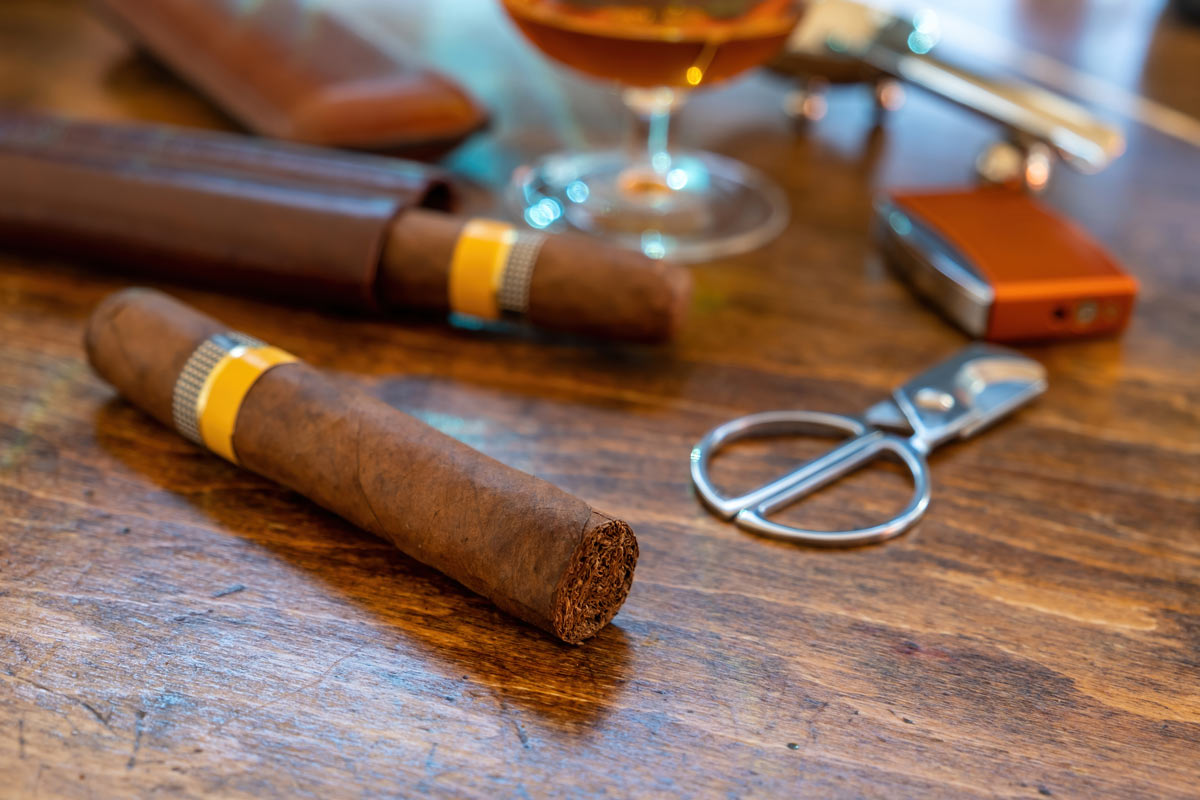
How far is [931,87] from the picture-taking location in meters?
1.27

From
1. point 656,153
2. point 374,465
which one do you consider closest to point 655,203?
point 656,153

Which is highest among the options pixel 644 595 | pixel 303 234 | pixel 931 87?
pixel 931 87

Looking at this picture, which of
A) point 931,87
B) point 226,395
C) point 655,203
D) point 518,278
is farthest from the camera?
point 931,87

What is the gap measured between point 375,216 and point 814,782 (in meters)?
0.58

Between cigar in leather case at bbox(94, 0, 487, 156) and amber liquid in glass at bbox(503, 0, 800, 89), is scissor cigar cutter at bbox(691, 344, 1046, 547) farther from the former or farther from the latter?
cigar in leather case at bbox(94, 0, 487, 156)

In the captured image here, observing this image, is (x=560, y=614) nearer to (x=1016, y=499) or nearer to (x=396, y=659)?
(x=396, y=659)

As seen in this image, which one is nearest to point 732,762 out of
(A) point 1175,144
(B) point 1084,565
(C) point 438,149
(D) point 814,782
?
(D) point 814,782

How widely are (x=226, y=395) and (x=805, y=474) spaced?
0.38 meters

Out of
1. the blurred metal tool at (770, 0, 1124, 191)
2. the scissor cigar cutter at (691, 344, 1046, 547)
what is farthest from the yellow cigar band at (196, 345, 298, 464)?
the blurred metal tool at (770, 0, 1124, 191)

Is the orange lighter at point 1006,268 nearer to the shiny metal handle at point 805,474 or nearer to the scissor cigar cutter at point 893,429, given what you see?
the scissor cigar cutter at point 893,429

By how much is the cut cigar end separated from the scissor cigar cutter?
0.13m

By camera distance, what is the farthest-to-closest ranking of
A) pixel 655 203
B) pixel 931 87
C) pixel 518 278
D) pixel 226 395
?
pixel 931 87, pixel 655 203, pixel 518 278, pixel 226 395

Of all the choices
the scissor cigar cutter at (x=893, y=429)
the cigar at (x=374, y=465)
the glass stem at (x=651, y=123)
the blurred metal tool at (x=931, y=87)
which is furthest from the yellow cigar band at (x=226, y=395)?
the blurred metal tool at (x=931, y=87)

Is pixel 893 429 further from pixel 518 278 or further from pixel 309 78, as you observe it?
pixel 309 78
